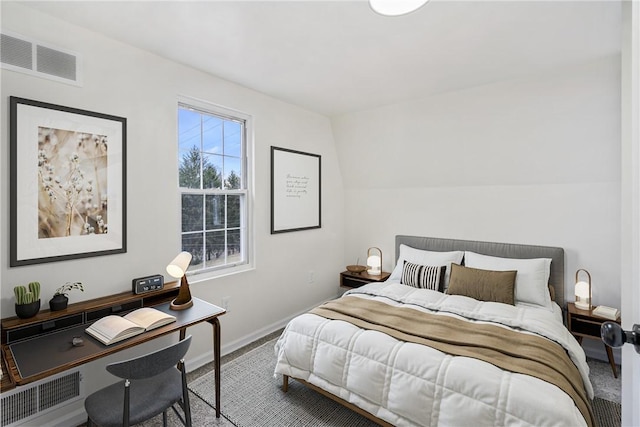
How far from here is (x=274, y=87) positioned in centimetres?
305

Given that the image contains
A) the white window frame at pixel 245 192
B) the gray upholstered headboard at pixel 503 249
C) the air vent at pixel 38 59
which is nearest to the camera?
the air vent at pixel 38 59

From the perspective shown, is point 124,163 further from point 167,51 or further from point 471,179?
point 471,179

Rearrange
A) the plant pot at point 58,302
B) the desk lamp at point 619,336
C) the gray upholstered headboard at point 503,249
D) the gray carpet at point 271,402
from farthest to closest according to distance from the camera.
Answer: the gray upholstered headboard at point 503,249 < the gray carpet at point 271,402 < the plant pot at point 58,302 < the desk lamp at point 619,336

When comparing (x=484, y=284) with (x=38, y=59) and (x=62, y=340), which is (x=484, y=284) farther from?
(x=38, y=59)

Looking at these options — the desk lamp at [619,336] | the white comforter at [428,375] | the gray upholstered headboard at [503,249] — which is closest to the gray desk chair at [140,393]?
the white comforter at [428,375]

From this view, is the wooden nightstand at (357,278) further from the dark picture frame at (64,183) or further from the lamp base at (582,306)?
the dark picture frame at (64,183)

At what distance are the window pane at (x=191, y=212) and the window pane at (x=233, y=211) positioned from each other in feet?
0.99

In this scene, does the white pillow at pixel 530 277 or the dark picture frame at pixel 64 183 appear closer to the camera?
the dark picture frame at pixel 64 183

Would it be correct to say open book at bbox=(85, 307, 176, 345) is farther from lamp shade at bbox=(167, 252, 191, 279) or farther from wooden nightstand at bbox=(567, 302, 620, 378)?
wooden nightstand at bbox=(567, 302, 620, 378)

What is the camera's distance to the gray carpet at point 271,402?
2.07 metres

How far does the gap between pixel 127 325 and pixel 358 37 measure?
7.60ft

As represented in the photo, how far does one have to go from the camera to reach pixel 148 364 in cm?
148

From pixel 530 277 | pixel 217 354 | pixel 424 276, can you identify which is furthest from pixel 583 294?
pixel 217 354

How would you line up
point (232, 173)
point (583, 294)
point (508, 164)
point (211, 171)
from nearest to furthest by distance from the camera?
point (583, 294) → point (211, 171) → point (232, 173) → point (508, 164)
